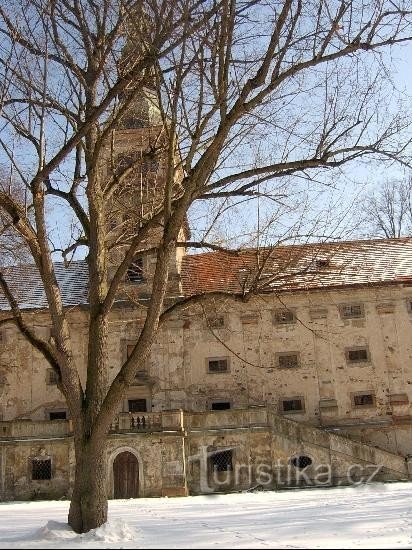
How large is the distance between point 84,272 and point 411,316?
1576cm

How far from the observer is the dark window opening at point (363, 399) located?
25344mm

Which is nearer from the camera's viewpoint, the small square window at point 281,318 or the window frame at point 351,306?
the window frame at point 351,306

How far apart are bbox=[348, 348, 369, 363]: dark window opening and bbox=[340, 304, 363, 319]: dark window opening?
155 cm

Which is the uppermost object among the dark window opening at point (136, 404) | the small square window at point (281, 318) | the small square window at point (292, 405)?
the small square window at point (281, 318)

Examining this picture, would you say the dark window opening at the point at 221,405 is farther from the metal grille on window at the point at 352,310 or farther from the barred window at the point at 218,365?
the metal grille on window at the point at 352,310

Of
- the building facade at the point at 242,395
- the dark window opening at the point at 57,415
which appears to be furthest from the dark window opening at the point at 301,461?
the dark window opening at the point at 57,415

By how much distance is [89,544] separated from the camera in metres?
7.10

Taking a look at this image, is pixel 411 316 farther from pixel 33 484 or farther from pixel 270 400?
pixel 33 484

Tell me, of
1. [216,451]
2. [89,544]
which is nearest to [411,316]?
[216,451]

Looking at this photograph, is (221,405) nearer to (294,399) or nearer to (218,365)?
(218,365)

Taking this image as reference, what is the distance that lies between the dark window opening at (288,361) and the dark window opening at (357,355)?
2.34 metres

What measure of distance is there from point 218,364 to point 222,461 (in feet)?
15.3

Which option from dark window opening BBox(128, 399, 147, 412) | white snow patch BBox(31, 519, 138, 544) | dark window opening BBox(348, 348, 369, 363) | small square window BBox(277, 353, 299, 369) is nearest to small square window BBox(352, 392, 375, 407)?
dark window opening BBox(348, 348, 369, 363)

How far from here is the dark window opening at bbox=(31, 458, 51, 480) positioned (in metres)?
22.6
